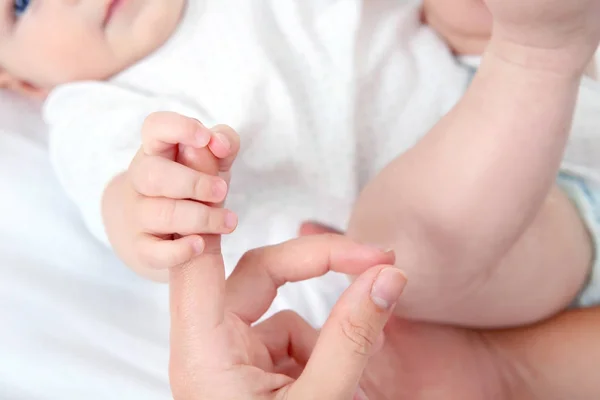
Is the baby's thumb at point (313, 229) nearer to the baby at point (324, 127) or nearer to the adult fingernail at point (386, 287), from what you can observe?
the baby at point (324, 127)

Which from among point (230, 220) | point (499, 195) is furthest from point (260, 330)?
point (499, 195)

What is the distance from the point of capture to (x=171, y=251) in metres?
0.43

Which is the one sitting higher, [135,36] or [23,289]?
[135,36]

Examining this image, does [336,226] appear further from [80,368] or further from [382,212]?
[80,368]

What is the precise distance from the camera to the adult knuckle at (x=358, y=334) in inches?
15.6

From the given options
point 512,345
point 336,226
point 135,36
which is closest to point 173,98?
point 135,36

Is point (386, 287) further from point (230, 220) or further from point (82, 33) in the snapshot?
point (82, 33)

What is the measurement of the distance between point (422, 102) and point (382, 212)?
209 mm

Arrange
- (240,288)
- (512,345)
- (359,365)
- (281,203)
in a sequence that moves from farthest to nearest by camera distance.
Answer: (281,203)
(512,345)
(240,288)
(359,365)

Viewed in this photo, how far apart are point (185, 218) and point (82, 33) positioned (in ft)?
1.23

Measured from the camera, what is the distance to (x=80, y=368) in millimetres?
654

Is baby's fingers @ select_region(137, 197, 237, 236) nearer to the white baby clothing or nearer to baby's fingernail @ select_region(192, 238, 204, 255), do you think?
baby's fingernail @ select_region(192, 238, 204, 255)

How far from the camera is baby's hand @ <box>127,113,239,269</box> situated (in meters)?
0.43

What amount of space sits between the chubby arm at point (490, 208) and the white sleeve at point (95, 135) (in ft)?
0.90
